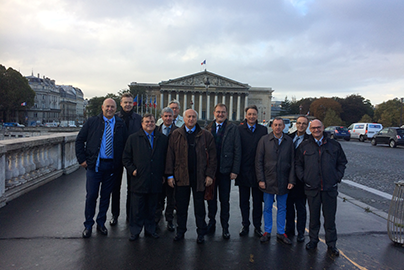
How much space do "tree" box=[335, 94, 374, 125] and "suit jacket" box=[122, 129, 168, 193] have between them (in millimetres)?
75118

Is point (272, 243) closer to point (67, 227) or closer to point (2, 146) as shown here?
point (67, 227)

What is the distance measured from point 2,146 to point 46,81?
356ft

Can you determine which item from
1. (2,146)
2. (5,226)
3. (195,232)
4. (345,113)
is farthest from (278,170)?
(345,113)

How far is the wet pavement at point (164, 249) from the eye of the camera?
3.54 m

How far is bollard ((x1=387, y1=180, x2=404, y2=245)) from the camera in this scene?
428 centimetres

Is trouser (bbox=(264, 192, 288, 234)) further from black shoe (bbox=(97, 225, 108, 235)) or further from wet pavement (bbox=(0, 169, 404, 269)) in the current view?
black shoe (bbox=(97, 225, 108, 235))

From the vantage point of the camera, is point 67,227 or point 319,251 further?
point 67,227

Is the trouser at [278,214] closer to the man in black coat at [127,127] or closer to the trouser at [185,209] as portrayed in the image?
the trouser at [185,209]

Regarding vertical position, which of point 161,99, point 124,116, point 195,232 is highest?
point 161,99

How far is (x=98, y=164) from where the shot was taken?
456cm

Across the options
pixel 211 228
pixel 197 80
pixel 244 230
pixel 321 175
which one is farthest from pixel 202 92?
pixel 321 175

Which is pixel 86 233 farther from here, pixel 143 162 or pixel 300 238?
pixel 300 238

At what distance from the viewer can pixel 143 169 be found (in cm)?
438

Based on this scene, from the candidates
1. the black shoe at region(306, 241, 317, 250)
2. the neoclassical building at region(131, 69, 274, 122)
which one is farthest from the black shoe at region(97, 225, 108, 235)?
the neoclassical building at region(131, 69, 274, 122)
